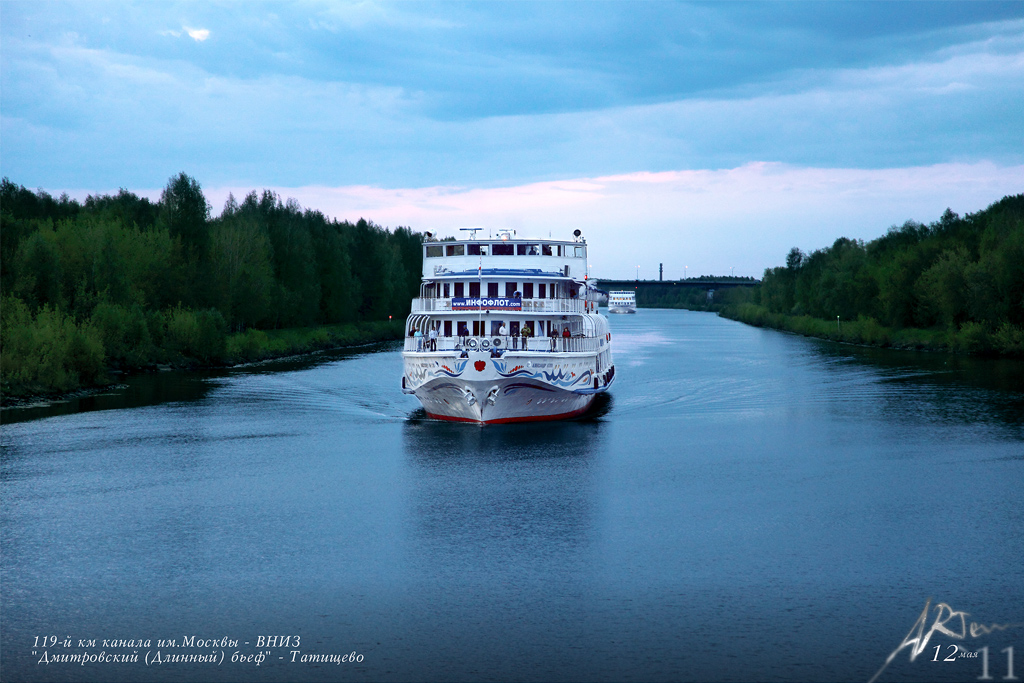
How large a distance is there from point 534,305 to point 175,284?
52.9 meters

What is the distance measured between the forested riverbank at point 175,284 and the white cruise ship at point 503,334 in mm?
21521

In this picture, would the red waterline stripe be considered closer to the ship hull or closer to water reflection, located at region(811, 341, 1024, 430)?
the ship hull

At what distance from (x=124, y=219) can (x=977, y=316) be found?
8594 centimetres

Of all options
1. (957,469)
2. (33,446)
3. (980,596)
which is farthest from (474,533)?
(33,446)

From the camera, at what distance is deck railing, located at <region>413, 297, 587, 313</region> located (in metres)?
44.7

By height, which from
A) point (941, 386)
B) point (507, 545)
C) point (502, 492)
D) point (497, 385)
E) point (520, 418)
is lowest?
point (507, 545)

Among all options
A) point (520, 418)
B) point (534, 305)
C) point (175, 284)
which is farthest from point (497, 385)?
point (175, 284)

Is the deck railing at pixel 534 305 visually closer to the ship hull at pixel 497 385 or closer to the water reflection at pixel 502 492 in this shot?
the ship hull at pixel 497 385

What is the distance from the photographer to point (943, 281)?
303ft

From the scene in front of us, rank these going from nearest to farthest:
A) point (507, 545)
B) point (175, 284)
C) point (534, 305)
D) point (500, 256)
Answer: point (507, 545) → point (534, 305) → point (500, 256) → point (175, 284)

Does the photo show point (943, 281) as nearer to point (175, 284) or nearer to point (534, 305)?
point (534, 305)
